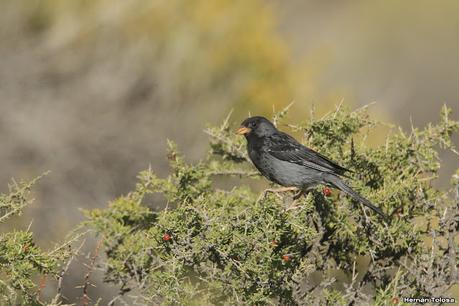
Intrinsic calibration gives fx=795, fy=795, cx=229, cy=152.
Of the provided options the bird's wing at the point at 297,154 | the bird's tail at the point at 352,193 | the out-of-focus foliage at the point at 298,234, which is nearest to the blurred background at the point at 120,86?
the bird's wing at the point at 297,154

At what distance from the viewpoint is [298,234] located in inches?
181

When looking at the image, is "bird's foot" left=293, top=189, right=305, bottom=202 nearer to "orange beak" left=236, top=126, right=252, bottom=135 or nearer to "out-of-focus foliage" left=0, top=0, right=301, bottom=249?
"orange beak" left=236, top=126, right=252, bottom=135

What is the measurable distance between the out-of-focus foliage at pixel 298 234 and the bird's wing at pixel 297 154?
0.39 ft

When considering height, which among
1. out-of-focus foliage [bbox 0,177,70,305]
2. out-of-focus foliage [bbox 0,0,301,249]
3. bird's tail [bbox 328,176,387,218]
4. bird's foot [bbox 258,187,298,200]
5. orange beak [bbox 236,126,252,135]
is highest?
out-of-focus foliage [bbox 0,0,301,249]

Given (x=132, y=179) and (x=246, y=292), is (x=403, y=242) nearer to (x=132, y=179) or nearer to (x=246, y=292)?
(x=246, y=292)

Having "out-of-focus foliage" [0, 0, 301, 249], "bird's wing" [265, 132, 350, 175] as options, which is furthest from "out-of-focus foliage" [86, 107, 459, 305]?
"out-of-focus foliage" [0, 0, 301, 249]

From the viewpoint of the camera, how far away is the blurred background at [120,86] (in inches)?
296

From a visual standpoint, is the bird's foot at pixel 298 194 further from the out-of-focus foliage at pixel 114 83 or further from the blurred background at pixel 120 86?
the out-of-focus foliage at pixel 114 83

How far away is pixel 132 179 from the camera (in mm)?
7840

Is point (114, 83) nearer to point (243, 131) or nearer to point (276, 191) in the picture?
point (243, 131)

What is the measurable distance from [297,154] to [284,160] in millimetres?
173

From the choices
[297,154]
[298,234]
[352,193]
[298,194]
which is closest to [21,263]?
[298,234]

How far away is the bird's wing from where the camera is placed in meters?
5.43

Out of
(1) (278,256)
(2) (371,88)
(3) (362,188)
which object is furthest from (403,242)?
(2) (371,88)
